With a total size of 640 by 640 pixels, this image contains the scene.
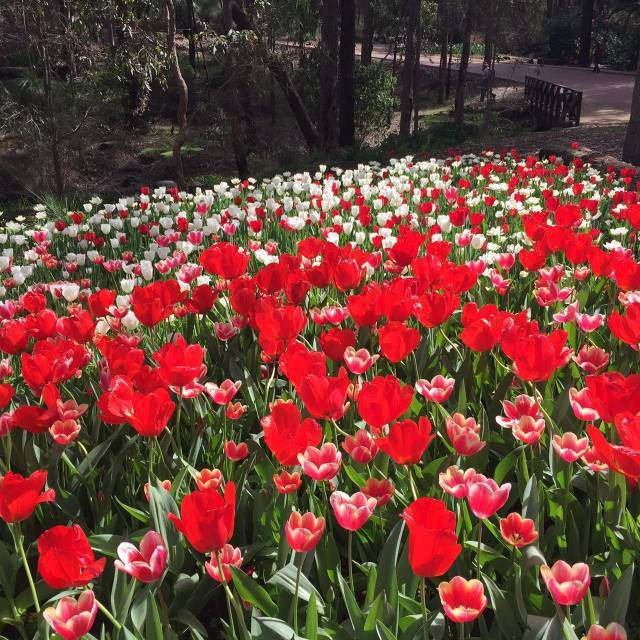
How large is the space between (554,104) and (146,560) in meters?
18.8

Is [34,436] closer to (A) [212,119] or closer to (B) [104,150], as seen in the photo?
(A) [212,119]

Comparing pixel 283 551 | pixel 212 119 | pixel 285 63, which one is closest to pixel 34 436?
pixel 283 551

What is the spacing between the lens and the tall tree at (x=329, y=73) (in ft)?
45.2

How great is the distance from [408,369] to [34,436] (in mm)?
1178

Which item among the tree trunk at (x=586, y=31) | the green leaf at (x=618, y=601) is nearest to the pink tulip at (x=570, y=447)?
the green leaf at (x=618, y=601)

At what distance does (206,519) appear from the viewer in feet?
3.44

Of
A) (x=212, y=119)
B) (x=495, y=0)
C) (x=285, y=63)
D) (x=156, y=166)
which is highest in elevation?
(x=495, y=0)

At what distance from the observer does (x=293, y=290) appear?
2.36 meters

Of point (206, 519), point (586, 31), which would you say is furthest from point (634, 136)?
point (586, 31)

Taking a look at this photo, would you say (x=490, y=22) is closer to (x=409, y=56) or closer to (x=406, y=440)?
(x=409, y=56)

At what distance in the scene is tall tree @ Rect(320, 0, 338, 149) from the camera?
13.8 m

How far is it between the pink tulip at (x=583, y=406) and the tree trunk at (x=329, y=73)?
1328 cm

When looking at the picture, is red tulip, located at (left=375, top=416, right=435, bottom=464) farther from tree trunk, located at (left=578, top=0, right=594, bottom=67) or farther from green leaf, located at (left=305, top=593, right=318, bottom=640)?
tree trunk, located at (left=578, top=0, right=594, bottom=67)

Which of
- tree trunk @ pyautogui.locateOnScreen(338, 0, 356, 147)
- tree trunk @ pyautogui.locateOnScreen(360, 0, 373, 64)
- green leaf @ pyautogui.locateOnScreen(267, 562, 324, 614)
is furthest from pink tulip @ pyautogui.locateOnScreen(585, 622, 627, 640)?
tree trunk @ pyautogui.locateOnScreen(360, 0, 373, 64)
